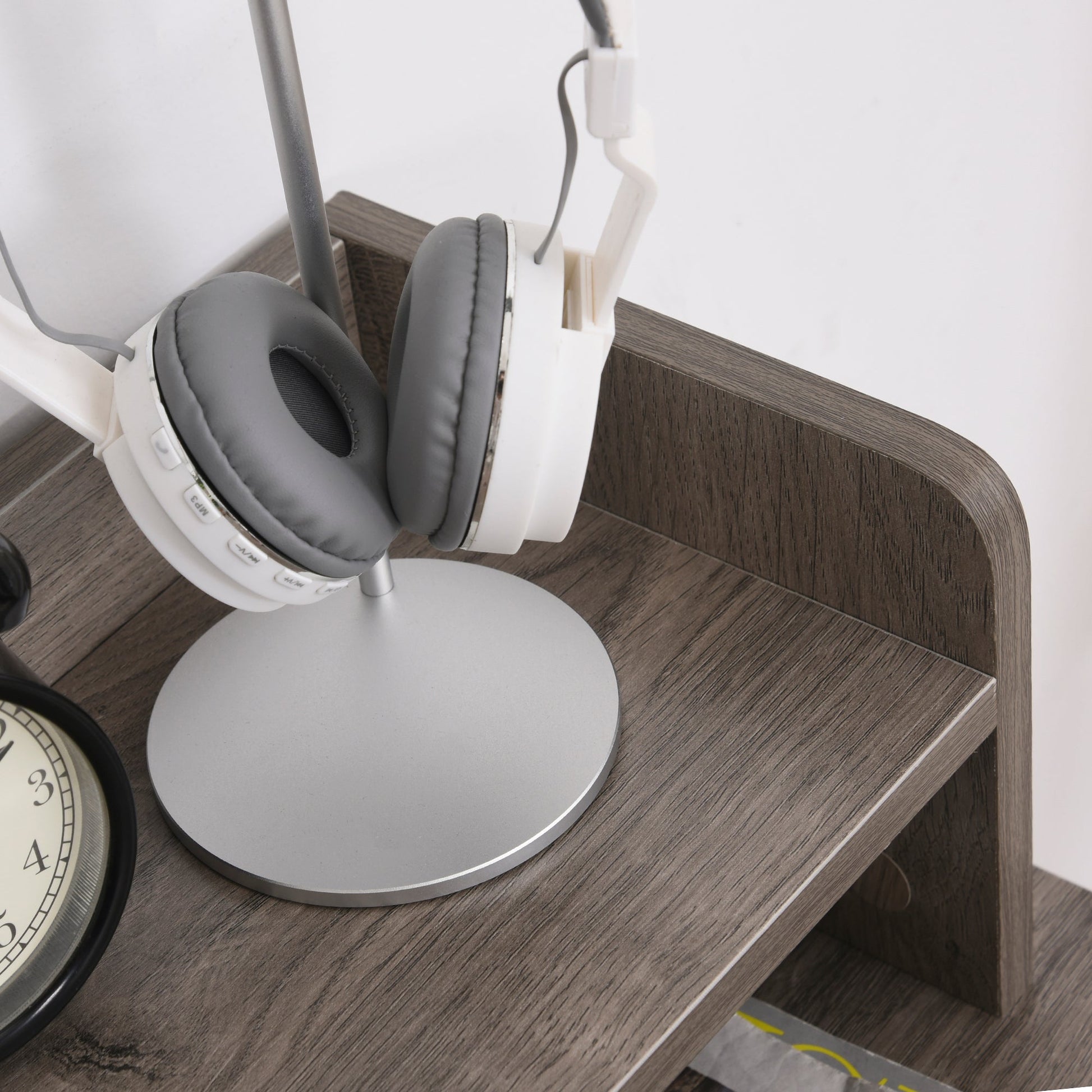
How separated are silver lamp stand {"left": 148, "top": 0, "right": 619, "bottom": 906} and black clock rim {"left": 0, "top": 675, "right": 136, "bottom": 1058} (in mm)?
48

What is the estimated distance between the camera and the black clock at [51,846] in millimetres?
456

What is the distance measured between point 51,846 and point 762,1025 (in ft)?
1.47

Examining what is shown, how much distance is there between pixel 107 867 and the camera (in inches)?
19.1

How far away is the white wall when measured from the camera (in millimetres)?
642

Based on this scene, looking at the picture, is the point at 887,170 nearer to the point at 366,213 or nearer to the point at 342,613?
the point at 366,213

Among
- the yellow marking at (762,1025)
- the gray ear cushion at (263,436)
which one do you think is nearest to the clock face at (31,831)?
the gray ear cushion at (263,436)

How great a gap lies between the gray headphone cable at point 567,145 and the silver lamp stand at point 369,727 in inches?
4.7

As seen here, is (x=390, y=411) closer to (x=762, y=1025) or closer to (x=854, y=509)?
(x=854, y=509)

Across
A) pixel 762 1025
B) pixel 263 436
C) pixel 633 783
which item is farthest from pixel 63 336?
pixel 762 1025

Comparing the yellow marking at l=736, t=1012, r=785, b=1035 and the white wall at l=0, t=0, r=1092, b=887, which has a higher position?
the white wall at l=0, t=0, r=1092, b=887

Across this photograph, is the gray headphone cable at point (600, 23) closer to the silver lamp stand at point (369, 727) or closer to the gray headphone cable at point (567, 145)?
the gray headphone cable at point (567, 145)

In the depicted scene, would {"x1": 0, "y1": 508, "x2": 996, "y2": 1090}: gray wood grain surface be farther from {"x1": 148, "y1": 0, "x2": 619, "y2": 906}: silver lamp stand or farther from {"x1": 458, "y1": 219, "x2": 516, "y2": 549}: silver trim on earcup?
{"x1": 458, "y1": 219, "x2": 516, "y2": 549}: silver trim on earcup

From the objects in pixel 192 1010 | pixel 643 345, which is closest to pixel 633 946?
pixel 192 1010

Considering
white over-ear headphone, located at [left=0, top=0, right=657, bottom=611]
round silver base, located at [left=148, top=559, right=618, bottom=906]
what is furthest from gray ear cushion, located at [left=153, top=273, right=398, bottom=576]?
round silver base, located at [left=148, top=559, right=618, bottom=906]
